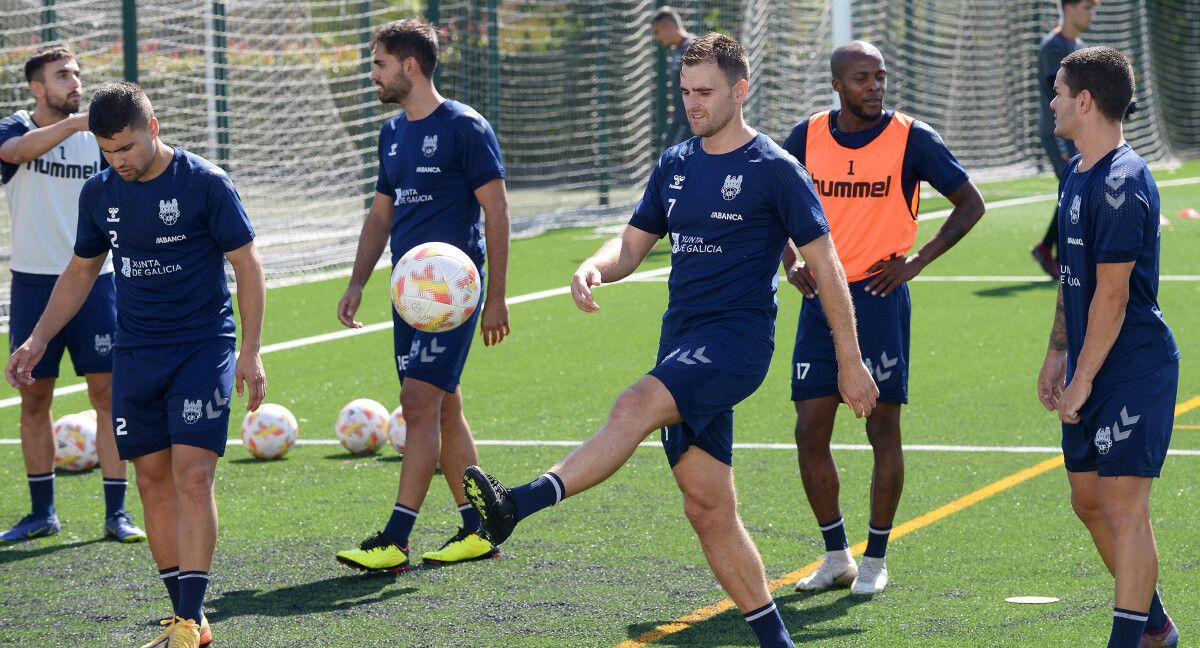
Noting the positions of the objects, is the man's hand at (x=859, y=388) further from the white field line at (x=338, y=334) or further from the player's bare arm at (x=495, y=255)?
the white field line at (x=338, y=334)

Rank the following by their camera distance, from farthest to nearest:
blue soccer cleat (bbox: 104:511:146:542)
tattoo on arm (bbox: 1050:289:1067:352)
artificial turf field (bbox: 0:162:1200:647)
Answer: blue soccer cleat (bbox: 104:511:146:542) < artificial turf field (bbox: 0:162:1200:647) < tattoo on arm (bbox: 1050:289:1067:352)

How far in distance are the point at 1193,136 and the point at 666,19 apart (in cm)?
1885

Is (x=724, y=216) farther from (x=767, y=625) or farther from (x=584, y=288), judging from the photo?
(x=767, y=625)

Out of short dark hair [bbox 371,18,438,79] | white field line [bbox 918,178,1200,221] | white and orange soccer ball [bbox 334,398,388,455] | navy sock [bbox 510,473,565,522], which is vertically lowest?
white field line [bbox 918,178,1200,221]

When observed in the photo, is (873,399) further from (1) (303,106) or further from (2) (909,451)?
(1) (303,106)

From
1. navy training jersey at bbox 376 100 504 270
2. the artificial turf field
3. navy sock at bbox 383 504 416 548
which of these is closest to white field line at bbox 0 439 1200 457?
the artificial turf field

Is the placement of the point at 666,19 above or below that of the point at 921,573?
above

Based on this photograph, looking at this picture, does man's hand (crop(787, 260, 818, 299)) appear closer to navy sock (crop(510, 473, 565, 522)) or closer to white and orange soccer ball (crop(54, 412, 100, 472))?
navy sock (crop(510, 473, 565, 522))

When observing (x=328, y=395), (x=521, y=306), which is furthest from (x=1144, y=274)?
(x=521, y=306)

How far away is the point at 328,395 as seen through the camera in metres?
11.3

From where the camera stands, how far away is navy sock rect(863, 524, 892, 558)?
21.9 feet

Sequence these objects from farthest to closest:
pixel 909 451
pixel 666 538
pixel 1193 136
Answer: pixel 1193 136
pixel 909 451
pixel 666 538

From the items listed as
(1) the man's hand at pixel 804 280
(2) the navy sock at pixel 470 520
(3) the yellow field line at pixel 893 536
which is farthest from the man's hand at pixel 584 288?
(2) the navy sock at pixel 470 520

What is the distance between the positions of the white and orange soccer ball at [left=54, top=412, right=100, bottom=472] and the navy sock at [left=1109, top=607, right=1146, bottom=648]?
5939 mm
